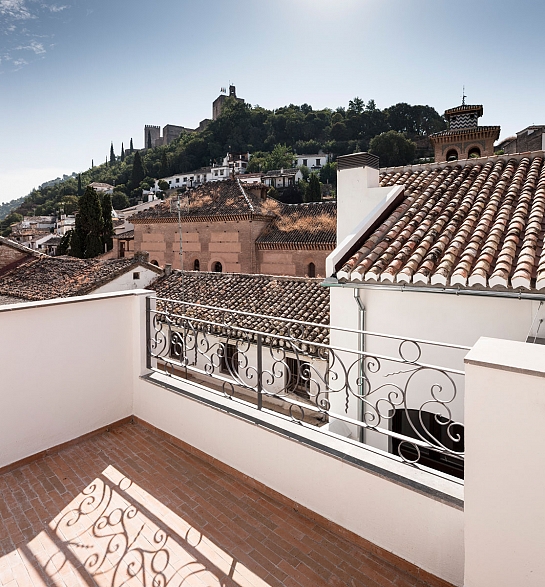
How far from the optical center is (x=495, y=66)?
11211mm

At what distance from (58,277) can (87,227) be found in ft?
51.4

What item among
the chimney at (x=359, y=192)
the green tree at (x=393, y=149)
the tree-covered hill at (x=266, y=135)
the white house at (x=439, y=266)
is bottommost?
the white house at (x=439, y=266)

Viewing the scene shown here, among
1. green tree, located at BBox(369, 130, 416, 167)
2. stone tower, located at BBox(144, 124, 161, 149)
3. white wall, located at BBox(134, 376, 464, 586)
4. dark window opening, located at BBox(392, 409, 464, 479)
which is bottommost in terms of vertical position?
dark window opening, located at BBox(392, 409, 464, 479)

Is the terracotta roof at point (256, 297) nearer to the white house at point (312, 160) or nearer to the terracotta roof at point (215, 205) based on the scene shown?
the terracotta roof at point (215, 205)

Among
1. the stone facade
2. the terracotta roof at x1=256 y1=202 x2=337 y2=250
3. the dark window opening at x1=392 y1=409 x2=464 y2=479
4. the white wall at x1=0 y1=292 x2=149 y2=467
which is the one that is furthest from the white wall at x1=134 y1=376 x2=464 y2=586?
the stone facade

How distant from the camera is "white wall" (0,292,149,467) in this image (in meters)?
3.08

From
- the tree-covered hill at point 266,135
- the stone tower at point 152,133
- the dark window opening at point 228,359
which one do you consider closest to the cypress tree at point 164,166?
the tree-covered hill at point 266,135

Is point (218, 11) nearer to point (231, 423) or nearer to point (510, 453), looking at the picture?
point (231, 423)

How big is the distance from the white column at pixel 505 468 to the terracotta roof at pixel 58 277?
600 inches

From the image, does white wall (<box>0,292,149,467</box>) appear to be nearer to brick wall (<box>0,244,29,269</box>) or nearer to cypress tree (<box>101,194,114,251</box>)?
brick wall (<box>0,244,29,269</box>)

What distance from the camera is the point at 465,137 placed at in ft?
57.6

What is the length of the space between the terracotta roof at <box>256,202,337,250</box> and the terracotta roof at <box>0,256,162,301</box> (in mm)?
6924

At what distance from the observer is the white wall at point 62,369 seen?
3080mm

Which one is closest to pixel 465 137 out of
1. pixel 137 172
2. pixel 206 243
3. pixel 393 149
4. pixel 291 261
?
pixel 291 261
